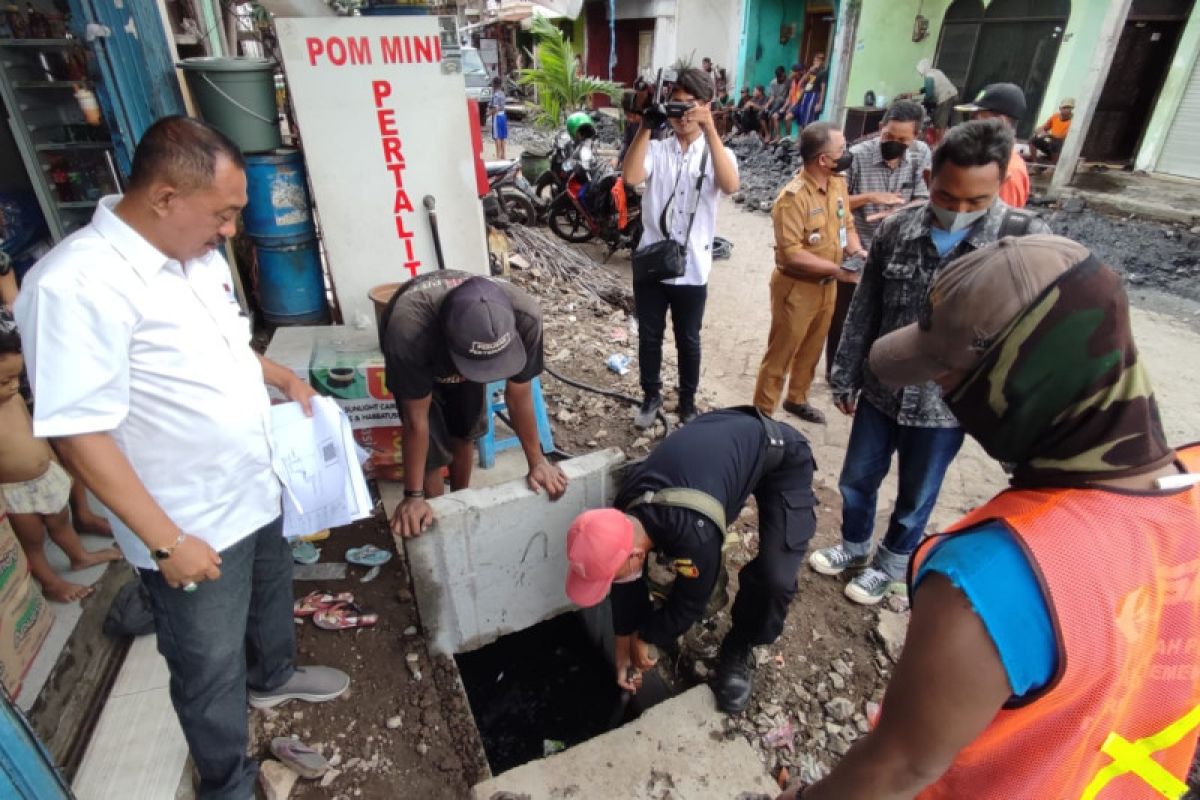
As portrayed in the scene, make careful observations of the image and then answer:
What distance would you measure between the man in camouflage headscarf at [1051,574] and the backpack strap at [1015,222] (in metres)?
1.53

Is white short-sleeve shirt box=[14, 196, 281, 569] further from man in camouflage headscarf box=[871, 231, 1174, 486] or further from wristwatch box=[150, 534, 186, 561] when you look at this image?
man in camouflage headscarf box=[871, 231, 1174, 486]

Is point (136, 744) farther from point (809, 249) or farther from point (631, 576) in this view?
point (809, 249)

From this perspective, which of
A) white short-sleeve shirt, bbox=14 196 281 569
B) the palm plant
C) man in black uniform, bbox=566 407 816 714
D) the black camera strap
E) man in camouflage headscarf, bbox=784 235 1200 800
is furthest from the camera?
the palm plant

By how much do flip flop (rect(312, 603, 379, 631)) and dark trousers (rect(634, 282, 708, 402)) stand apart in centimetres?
214

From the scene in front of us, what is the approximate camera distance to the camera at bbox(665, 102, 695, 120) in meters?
3.42

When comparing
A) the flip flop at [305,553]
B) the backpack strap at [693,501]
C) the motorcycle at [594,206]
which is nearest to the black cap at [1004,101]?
the backpack strap at [693,501]

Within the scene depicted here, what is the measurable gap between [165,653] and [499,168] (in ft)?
23.8

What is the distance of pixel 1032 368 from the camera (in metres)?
0.84

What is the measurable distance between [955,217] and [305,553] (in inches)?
118

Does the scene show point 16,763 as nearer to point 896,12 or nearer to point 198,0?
point 198,0

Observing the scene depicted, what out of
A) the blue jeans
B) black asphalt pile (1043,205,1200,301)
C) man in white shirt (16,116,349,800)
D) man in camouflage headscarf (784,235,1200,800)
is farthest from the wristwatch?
black asphalt pile (1043,205,1200,301)

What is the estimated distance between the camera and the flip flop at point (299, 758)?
2107 millimetres

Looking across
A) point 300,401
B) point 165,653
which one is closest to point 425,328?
point 300,401

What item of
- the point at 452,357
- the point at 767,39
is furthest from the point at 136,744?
the point at 767,39
